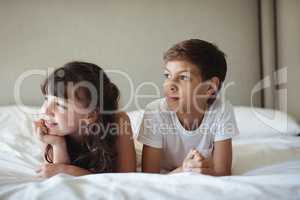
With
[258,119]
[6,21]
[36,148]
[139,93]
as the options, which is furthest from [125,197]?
[6,21]

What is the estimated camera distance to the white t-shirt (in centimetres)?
92

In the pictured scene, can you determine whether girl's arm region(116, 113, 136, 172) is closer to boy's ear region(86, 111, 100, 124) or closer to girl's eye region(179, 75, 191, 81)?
boy's ear region(86, 111, 100, 124)

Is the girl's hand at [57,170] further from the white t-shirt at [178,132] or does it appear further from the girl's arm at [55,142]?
the white t-shirt at [178,132]

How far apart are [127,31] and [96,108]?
3.38ft

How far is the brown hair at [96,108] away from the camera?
2.80 feet

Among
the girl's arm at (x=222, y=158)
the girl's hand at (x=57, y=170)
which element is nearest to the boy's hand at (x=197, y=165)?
the girl's arm at (x=222, y=158)

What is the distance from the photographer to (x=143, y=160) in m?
0.93

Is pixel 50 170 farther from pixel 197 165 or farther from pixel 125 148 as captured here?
pixel 197 165

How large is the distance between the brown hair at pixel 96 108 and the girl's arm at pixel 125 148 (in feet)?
0.05

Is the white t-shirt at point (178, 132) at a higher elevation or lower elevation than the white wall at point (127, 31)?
lower

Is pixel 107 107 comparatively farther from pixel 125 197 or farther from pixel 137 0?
pixel 137 0

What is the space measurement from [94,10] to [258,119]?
1039mm

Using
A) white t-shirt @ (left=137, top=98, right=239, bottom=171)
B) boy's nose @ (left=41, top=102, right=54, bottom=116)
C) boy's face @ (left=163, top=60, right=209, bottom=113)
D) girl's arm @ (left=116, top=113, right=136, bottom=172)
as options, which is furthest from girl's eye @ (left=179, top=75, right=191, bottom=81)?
boy's nose @ (left=41, top=102, right=54, bottom=116)

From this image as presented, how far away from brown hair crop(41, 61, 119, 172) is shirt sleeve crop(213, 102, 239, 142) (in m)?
0.29
